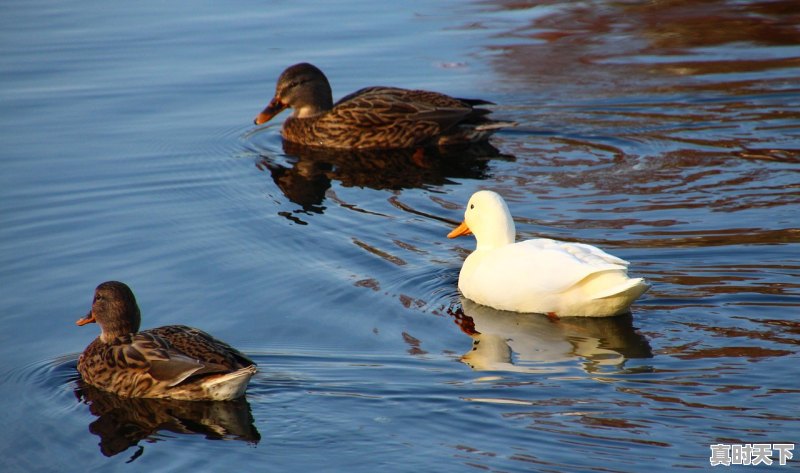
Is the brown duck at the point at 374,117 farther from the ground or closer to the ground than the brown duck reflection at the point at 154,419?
farther from the ground

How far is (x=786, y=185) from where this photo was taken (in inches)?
414

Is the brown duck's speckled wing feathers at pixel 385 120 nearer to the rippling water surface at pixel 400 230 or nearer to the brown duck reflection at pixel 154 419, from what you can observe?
the rippling water surface at pixel 400 230

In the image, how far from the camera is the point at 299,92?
13.1m

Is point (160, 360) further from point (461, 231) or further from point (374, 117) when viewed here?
point (374, 117)

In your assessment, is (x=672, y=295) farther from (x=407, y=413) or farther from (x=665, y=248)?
(x=407, y=413)

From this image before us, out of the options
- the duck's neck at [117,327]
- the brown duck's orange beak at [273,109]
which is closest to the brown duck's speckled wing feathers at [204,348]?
the duck's neck at [117,327]

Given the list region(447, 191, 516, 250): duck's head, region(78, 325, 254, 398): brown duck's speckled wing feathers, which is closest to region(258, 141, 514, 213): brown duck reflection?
region(447, 191, 516, 250): duck's head

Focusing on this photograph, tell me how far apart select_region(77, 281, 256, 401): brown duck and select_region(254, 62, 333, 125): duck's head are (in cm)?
571

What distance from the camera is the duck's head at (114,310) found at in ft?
24.9

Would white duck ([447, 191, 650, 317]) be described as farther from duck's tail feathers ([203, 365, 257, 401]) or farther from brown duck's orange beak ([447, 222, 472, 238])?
duck's tail feathers ([203, 365, 257, 401])

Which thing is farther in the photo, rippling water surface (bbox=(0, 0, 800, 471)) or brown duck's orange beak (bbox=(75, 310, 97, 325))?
brown duck's orange beak (bbox=(75, 310, 97, 325))

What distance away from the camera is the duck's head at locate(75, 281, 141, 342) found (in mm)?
7582

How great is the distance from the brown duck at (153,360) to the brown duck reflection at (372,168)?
3.29m

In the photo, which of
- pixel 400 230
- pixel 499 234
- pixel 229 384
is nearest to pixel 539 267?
pixel 499 234
